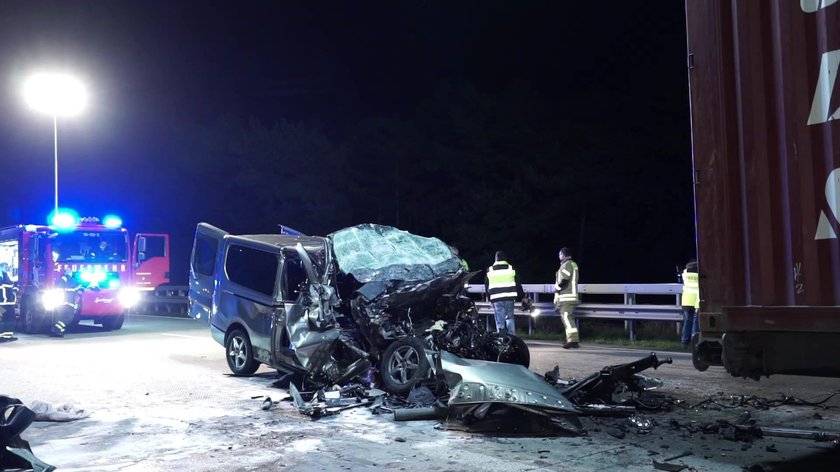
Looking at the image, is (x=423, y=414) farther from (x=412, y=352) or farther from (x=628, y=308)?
(x=628, y=308)

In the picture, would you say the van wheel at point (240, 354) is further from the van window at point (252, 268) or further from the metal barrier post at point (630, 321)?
the metal barrier post at point (630, 321)

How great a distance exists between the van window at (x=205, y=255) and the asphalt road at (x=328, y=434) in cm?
162

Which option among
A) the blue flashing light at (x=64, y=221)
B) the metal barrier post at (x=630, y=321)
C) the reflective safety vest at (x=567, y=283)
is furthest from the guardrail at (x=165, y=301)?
the metal barrier post at (x=630, y=321)

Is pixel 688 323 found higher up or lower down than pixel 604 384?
higher up

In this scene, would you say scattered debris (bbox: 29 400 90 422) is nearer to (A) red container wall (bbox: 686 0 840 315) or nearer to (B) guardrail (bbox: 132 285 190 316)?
(A) red container wall (bbox: 686 0 840 315)

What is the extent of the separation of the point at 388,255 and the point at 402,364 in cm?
165

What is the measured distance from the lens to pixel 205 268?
36.2 ft

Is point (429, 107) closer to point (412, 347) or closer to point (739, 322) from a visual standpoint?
point (412, 347)

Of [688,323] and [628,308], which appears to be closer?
[688,323]

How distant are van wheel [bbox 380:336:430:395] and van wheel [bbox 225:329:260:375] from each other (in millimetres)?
2570

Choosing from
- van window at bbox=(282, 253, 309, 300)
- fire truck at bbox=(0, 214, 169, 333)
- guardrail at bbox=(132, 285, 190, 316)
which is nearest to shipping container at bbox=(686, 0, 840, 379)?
van window at bbox=(282, 253, 309, 300)

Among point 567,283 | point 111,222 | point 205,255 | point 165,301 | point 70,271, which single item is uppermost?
point 111,222

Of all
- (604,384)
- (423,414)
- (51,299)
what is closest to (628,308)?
(604,384)

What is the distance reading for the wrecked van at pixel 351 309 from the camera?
828 cm
